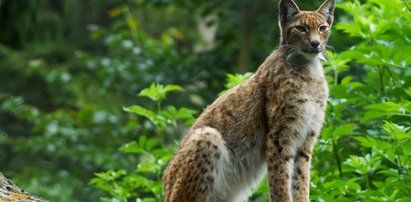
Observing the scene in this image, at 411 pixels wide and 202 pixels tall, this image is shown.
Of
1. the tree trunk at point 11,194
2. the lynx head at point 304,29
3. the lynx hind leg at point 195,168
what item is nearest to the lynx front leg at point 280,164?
the lynx hind leg at point 195,168

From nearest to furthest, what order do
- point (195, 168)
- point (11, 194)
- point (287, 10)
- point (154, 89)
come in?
point (11, 194) → point (195, 168) → point (287, 10) → point (154, 89)

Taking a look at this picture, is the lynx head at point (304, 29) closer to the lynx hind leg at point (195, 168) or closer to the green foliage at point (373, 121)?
the green foliage at point (373, 121)

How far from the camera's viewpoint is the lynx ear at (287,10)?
20.9 ft

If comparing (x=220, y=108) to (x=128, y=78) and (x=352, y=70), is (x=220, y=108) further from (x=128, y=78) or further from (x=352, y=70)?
(x=128, y=78)

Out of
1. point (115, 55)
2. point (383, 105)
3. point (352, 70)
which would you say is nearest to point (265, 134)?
point (383, 105)

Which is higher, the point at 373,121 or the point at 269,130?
the point at 373,121

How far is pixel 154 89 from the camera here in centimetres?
728

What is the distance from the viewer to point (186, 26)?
17.6m

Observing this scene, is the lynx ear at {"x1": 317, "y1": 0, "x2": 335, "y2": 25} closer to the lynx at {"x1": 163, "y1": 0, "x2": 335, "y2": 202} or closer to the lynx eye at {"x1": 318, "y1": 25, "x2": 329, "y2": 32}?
the lynx at {"x1": 163, "y1": 0, "x2": 335, "y2": 202}

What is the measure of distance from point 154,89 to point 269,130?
4.59 ft

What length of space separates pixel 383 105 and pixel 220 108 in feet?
3.85

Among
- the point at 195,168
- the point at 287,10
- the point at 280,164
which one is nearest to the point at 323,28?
the point at 287,10

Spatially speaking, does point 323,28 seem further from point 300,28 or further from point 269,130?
point 269,130

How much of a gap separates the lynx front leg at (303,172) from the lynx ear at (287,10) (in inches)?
33.5
